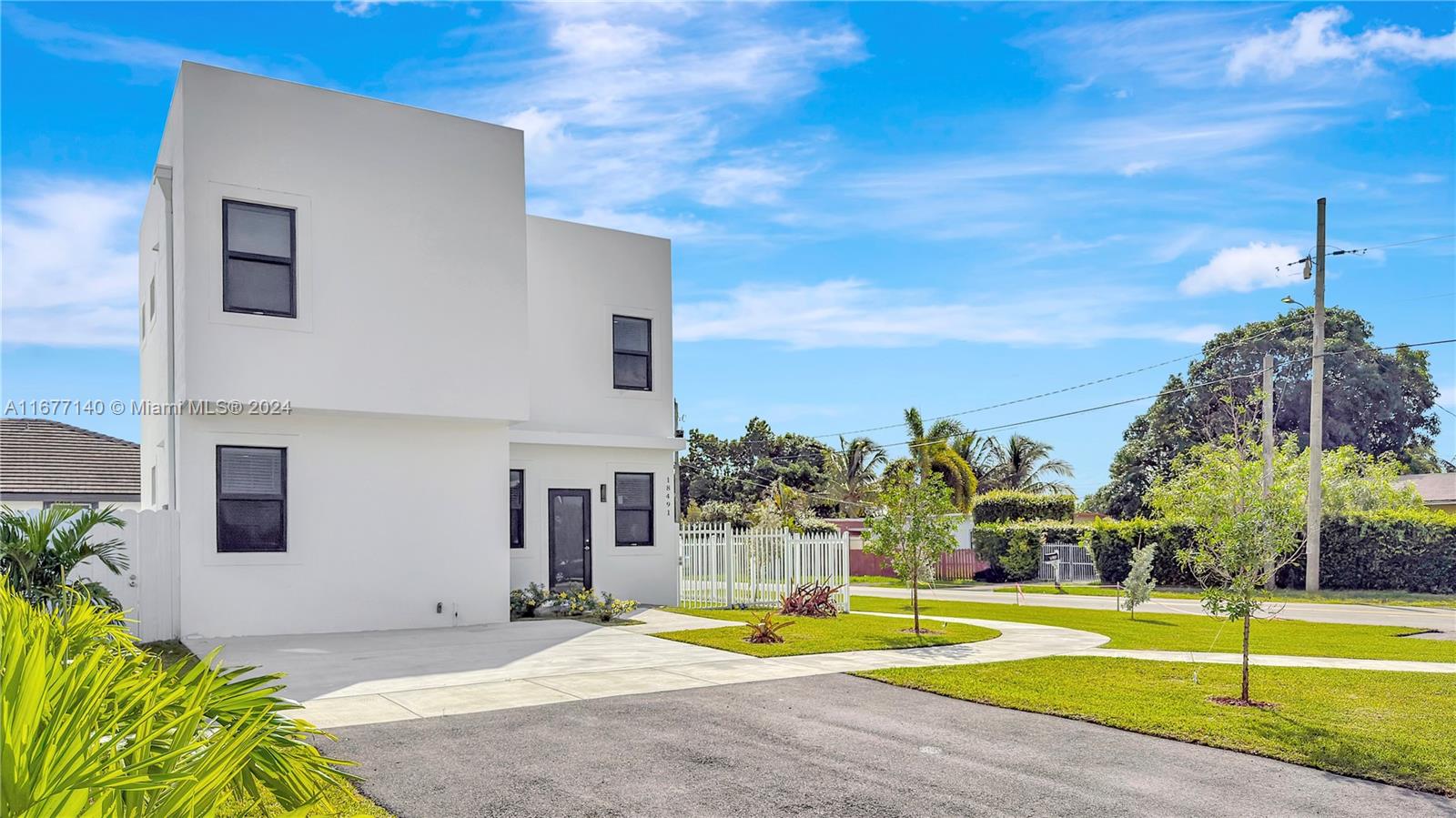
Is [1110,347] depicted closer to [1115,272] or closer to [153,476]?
[1115,272]

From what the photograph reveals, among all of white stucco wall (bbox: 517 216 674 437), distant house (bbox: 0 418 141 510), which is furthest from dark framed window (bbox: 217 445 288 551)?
distant house (bbox: 0 418 141 510)

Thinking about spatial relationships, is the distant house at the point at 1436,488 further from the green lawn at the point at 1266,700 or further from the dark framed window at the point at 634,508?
the green lawn at the point at 1266,700

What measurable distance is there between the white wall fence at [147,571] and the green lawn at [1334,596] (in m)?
20.4

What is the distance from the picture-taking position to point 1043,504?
3847cm

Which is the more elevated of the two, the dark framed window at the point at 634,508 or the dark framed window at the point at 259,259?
the dark framed window at the point at 259,259

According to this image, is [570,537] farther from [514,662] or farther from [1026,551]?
[1026,551]

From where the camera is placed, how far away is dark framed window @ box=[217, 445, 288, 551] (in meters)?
14.6

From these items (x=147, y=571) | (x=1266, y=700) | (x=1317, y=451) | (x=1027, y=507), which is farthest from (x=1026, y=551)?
(x=147, y=571)

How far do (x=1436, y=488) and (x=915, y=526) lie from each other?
134 feet

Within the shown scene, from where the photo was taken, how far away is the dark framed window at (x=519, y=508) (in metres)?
18.5

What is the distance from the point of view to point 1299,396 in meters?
52.3

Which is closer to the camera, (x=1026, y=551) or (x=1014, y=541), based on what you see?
(x=1026, y=551)

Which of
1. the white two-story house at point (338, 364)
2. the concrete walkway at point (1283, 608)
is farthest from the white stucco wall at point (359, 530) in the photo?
the concrete walkway at point (1283, 608)

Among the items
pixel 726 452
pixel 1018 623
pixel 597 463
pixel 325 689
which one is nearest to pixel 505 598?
pixel 597 463
